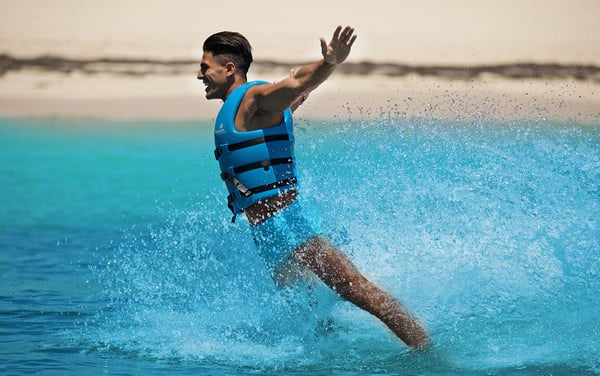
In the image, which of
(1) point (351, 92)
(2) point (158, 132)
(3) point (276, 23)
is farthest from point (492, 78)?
(2) point (158, 132)

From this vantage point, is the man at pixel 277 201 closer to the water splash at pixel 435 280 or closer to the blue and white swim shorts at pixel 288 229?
the blue and white swim shorts at pixel 288 229

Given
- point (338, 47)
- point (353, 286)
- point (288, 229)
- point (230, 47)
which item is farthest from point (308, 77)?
point (353, 286)

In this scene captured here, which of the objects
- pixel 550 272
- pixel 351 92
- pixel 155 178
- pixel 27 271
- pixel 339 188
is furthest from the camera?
pixel 351 92

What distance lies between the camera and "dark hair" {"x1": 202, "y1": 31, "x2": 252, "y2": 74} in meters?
4.75

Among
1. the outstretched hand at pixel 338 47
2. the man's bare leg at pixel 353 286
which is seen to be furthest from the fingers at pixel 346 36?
the man's bare leg at pixel 353 286

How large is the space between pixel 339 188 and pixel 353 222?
1.38 feet

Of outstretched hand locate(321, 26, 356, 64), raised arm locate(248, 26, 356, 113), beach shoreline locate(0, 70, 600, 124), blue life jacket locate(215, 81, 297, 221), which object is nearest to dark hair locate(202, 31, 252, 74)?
blue life jacket locate(215, 81, 297, 221)

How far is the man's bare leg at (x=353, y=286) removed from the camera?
4.54 m

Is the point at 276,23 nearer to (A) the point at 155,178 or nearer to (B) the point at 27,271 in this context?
(A) the point at 155,178

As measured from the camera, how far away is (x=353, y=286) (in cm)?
454

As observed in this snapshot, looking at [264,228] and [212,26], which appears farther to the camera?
[212,26]

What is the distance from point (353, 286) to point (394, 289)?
69 centimetres

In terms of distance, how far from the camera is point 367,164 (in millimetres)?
6141

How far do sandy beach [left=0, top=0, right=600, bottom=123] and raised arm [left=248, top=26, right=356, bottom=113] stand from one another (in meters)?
12.6
